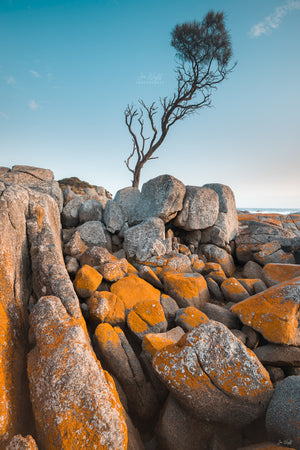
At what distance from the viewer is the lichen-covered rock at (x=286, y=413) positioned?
321cm

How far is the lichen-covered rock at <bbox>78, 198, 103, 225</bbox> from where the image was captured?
12.1m

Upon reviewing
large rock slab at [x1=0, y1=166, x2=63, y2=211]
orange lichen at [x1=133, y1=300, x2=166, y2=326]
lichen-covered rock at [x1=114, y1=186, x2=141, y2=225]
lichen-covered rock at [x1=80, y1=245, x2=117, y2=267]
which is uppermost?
large rock slab at [x1=0, y1=166, x2=63, y2=211]

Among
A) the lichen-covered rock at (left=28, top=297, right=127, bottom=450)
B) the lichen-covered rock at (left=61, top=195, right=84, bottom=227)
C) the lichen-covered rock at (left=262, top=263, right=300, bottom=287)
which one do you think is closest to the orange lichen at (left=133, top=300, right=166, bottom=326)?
the lichen-covered rock at (left=28, top=297, right=127, bottom=450)

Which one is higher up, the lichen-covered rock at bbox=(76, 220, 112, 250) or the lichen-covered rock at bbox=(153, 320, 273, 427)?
the lichen-covered rock at bbox=(76, 220, 112, 250)

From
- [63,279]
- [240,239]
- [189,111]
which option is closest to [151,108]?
[189,111]

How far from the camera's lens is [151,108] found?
19.4 meters

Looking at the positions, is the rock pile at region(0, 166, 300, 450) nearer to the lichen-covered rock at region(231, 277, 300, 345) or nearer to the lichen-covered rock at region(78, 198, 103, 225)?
the lichen-covered rock at region(231, 277, 300, 345)

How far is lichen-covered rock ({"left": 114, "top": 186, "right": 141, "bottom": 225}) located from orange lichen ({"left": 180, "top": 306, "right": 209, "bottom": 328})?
6984mm

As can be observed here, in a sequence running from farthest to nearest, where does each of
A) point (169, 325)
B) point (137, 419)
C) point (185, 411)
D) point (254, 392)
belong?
point (169, 325), point (137, 419), point (185, 411), point (254, 392)

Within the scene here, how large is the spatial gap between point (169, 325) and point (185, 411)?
7.95 feet

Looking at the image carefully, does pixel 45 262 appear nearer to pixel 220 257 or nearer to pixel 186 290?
pixel 186 290

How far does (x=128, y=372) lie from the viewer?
484 centimetres

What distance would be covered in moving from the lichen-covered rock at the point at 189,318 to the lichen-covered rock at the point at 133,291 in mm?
1140

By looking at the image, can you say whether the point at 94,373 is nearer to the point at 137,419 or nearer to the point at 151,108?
the point at 137,419
